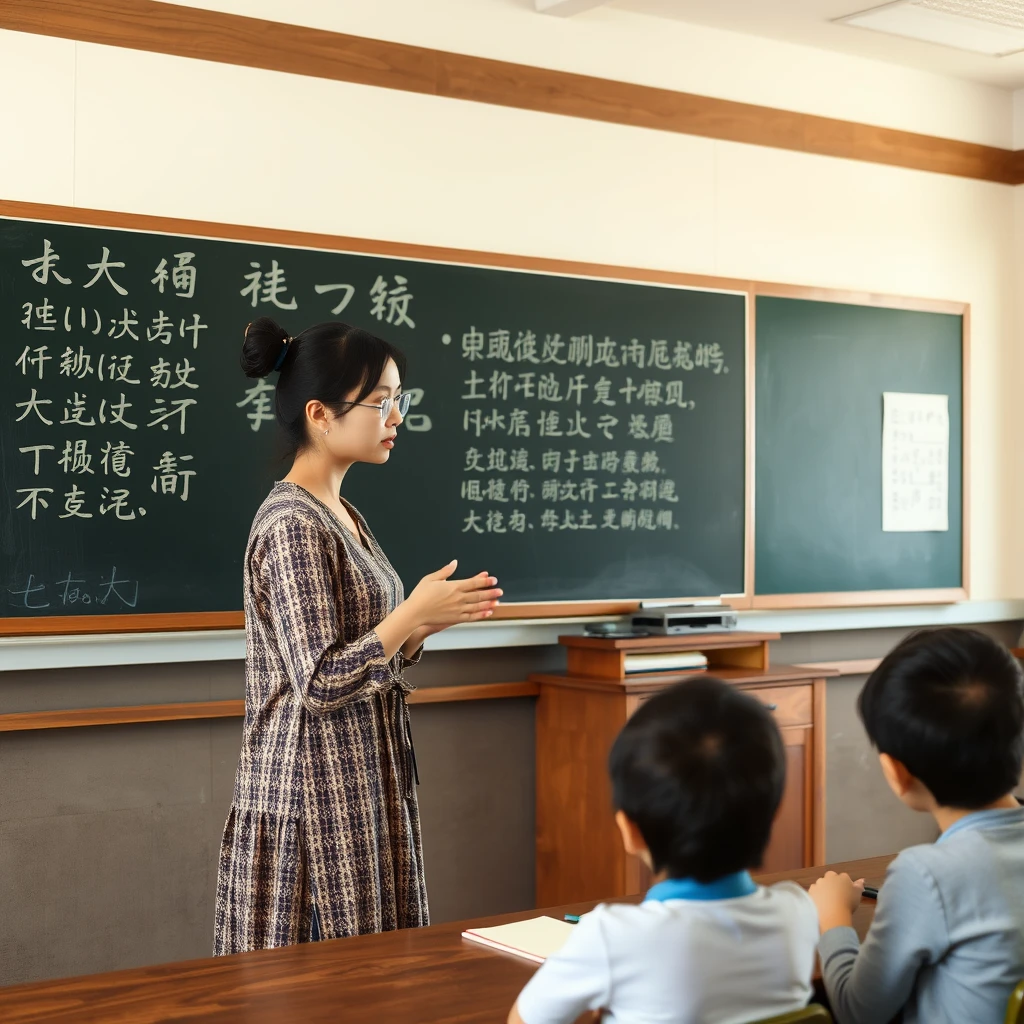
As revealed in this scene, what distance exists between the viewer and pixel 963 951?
142cm

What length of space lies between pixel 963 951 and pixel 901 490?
3.30 metres

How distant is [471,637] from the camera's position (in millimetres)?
3682

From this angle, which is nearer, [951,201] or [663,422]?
[663,422]

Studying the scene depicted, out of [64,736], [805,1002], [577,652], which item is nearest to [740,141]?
[577,652]

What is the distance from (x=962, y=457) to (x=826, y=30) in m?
1.55

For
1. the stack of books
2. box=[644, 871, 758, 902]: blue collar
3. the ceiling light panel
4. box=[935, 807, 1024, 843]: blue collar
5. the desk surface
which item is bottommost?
the desk surface

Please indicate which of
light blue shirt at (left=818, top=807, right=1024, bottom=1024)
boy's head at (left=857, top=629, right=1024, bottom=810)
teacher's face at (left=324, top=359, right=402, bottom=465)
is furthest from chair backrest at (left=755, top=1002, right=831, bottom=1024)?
teacher's face at (left=324, top=359, right=402, bottom=465)

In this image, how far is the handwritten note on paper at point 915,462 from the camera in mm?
4520

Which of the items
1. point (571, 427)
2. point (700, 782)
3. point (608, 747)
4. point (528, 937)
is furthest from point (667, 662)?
point (700, 782)

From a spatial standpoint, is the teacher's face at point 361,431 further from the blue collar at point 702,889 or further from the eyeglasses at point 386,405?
the blue collar at point 702,889

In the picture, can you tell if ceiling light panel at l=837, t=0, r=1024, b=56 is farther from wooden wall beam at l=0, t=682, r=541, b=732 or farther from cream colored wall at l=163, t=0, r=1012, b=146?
wooden wall beam at l=0, t=682, r=541, b=732

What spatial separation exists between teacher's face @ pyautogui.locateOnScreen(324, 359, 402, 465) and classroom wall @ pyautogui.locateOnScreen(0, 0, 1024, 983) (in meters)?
1.22

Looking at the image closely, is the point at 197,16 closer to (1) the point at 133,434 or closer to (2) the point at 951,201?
(1) the point at 133,434

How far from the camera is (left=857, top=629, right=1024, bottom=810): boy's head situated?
146 cm
